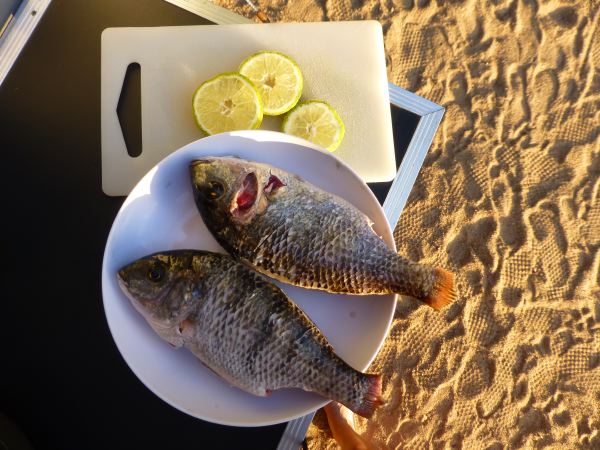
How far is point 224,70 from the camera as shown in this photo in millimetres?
1768

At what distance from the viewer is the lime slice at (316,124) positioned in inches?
65.3

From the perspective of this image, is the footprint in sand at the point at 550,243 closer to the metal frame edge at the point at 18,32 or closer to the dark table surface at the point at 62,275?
the dark table surface at the point at 62,275

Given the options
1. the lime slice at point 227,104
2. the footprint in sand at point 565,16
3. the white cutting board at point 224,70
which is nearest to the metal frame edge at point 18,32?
the white cutting board at point 224,70

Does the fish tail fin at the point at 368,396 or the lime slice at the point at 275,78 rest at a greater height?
the lime slice at the point at 275,78

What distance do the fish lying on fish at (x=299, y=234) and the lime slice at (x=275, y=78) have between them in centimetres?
34

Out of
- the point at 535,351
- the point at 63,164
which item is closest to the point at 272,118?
the point at 63,164

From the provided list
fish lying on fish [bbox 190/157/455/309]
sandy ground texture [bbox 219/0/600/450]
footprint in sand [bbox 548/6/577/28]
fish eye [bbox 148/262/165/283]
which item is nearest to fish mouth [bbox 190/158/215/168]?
fish lying on fish [bbox 190/157/455/309]

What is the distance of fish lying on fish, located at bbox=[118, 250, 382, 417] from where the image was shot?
4.50ft

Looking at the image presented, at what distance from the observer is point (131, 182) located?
5.53 feet

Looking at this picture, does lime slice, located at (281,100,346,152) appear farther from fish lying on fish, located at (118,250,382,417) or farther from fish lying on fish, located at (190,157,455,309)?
fish lying on fish, located at (118,250,382,417)

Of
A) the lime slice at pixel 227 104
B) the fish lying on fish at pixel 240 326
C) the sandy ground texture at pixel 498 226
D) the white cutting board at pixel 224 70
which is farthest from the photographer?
the sandy ground texture at pixel 498 226

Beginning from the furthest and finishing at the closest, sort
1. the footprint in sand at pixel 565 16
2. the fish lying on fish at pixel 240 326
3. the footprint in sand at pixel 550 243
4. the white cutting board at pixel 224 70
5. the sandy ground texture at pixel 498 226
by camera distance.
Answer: the footprint in sand at pixel 565 16 → the footprint in sand at pixel 550 243 → the sandy ground texture at pixel 498 226 → the white cutting board at pixel 224 70 → the fish lying on fish at pixel 240 326

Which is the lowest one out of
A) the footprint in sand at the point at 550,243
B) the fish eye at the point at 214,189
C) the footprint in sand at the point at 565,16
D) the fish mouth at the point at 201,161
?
the fish eye at the point at 214,189

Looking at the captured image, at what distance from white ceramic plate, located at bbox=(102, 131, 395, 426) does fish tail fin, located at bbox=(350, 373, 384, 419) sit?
0.07m
